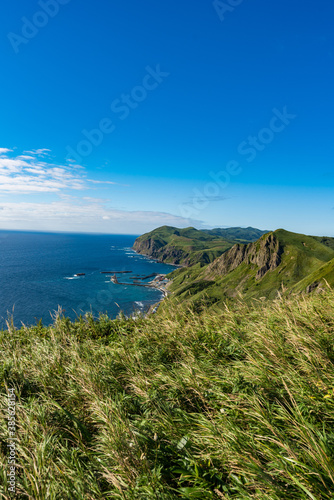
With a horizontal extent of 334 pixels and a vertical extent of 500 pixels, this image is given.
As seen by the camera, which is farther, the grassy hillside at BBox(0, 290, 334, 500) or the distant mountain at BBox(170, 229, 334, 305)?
the distant mountain at BBox(170, 229, 334, 305)

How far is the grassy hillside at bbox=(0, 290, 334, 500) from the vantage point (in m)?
3.78

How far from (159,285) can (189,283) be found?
26.8m

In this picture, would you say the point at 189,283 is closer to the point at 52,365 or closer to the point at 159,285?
the point at 159,285

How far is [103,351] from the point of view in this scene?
9.26m

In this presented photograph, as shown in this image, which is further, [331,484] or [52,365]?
[52,365]

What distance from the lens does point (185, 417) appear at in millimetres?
5328

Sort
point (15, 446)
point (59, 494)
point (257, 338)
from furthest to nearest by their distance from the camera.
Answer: point (257, 338) → point (15, 446) → point (59, 494)

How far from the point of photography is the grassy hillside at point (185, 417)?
3783 mm

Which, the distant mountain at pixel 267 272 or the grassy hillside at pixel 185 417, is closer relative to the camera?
the grassy hillside at pixel 185 417

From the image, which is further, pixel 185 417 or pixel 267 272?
pixel 267 272

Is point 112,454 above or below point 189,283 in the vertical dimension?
above

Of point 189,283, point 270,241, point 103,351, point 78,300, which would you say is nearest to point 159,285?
point 189,283

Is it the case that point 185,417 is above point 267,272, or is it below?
above

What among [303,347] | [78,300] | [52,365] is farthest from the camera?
[78,300]
